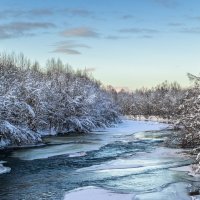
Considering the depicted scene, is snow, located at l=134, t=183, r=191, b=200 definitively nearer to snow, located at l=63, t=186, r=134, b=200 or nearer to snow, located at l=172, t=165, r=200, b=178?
snow, located at l=63, t=186, r=134, b=200

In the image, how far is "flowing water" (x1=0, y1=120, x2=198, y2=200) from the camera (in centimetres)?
2191

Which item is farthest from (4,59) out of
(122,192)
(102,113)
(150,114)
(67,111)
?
(122,192)

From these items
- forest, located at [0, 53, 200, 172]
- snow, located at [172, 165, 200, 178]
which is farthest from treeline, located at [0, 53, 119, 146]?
snow, located at [172, 165, 200, 178]

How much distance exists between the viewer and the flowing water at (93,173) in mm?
21906

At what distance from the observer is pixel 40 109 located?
166ft

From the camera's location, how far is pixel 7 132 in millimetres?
40500

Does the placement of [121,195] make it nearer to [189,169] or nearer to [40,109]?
[189,169]

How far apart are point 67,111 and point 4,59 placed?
31.3 metres

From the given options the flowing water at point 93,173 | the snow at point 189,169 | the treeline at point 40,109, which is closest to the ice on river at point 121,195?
the flowing water at point 93,173

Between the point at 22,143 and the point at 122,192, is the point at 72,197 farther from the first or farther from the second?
the point at 22,143

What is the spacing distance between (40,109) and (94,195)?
30356 millimetres

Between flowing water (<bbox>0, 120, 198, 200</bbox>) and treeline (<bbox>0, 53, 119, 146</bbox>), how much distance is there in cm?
321

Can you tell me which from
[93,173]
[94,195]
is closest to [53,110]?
[93,173]

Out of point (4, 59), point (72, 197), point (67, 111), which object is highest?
point (4, 59)
